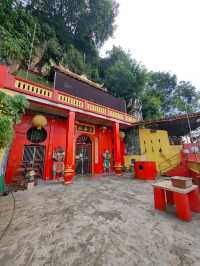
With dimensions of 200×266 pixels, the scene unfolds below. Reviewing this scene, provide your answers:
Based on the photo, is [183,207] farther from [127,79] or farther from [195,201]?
[127,79]

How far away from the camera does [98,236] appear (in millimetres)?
2109

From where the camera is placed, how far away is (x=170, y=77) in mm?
21062

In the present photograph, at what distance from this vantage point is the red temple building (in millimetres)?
6436

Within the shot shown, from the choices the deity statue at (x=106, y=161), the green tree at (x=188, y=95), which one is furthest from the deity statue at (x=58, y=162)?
the green tree at (x=188, y=95)

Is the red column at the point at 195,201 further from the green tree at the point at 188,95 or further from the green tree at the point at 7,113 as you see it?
the green tree at the point at 188,95

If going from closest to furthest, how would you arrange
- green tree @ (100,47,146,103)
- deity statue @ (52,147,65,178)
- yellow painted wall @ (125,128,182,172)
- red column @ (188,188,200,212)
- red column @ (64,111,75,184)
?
red column @ (188,188,200,212)
red column @ (64,111,75,184)
deity statue @ (52,147,65,178)
yellow painted wall @ (125,128,182,172)
green tree @ (100,47,146,103)

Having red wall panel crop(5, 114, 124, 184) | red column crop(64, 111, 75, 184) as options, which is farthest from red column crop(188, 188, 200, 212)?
red wall panel crop(5, 114, 124, 184)

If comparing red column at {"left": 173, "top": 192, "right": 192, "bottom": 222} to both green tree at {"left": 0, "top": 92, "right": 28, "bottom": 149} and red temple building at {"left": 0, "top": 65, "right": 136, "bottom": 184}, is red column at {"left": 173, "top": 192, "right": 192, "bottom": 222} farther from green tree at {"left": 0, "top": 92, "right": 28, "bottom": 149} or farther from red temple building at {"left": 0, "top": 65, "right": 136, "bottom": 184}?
red temple building at {"left": 0, "top": 65, "right": 136, "bottom": 184}

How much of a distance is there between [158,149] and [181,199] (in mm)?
8176

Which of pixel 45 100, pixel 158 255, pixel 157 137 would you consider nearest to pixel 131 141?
pixel 157 137

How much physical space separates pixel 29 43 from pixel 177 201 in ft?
43.5

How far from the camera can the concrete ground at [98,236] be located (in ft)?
5.38

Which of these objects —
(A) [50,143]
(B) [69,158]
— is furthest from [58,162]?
(B) [69,158]

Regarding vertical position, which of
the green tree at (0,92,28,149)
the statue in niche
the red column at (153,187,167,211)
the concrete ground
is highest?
the statue in niche
